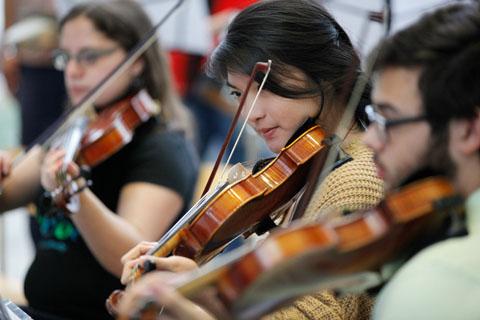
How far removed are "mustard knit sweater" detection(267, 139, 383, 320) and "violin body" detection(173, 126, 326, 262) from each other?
52 mm

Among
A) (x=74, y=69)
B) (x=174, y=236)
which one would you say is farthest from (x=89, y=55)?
(x=174, y=236)

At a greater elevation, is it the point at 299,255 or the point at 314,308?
the point at 299,255

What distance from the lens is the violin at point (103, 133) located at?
1216 mm

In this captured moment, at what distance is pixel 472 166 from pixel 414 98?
10 cm

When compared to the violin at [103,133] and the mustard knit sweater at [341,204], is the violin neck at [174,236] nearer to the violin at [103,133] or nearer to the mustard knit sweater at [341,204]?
the mustard knit sweater at [341,204]

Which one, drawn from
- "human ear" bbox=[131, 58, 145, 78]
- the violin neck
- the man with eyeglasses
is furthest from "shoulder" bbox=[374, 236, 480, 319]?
"human ear" bbox=[131, 58, 145, 78]

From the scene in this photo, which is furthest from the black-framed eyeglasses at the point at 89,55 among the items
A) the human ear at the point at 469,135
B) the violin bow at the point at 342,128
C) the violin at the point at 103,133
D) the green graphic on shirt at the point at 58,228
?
the human ear at the point at 469,135

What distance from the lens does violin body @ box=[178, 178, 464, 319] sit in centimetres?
60

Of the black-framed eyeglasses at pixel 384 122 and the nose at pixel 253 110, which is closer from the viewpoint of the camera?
the black-framed eyeglasses at pixel 384 122

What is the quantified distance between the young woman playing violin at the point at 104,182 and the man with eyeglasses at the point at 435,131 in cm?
64

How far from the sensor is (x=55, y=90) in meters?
2.31

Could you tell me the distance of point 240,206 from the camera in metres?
0.90

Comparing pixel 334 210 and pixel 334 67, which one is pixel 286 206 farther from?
pixel 334 67

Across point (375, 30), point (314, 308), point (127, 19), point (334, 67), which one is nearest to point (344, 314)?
point (314, 308)
